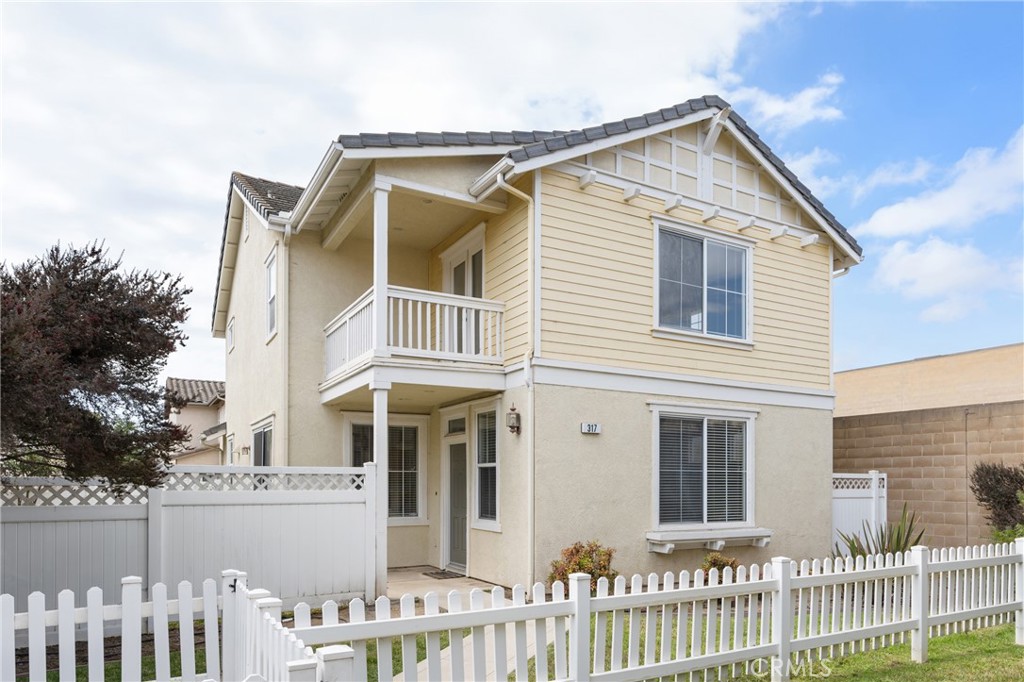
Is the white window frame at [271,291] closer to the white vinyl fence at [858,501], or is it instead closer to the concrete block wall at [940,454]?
the white vinyl fence at [858,501]

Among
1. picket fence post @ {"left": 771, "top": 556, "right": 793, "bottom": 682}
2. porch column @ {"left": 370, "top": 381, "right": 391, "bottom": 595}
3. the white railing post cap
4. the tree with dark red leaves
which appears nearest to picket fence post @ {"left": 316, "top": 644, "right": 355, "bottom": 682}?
the white railing post cap

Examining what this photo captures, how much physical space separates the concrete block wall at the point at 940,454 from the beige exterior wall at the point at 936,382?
937cm

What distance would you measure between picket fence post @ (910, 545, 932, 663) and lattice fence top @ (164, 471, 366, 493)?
20.9ft

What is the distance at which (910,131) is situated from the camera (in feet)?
57.3

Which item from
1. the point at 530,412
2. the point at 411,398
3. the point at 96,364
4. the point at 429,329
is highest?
the point at 429,329

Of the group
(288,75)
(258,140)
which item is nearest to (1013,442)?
(288,75)

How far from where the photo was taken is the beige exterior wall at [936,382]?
74.1ft

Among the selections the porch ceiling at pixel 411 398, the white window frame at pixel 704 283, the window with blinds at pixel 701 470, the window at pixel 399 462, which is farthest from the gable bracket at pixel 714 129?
the window at pixel 399 462

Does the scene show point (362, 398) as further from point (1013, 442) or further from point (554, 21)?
point (1013, 442)

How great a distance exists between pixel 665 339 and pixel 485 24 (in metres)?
5.33

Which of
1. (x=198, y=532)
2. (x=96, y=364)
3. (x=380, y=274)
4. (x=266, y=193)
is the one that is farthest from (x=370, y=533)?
(x=266, y=193)

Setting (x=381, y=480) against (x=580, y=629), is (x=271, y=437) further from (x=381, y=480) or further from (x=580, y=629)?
(x=580, y=629)

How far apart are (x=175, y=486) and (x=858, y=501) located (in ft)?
38.9

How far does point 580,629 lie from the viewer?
17.2ft
